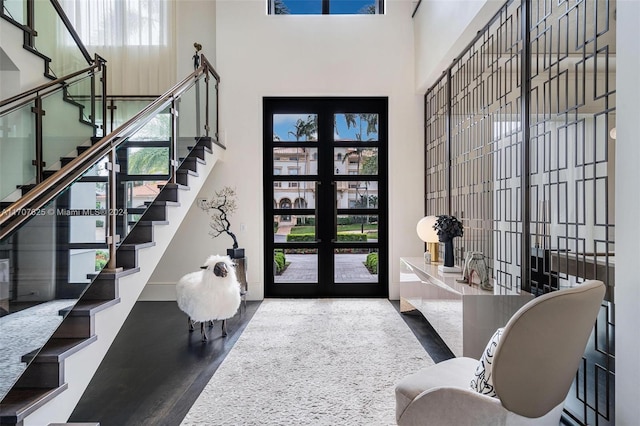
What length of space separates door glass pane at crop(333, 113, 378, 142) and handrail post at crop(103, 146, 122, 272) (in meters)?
3.43

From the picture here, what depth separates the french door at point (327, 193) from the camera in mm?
5379

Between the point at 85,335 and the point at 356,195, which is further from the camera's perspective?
the point at 356,195

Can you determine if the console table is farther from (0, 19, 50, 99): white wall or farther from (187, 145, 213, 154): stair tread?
(0, 19, 50, 99): white wall

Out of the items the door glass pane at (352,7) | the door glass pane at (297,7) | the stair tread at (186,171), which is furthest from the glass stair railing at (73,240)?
the door glass pane at (352,7)

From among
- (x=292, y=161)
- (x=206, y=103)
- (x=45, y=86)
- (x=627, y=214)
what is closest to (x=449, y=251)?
(x=627, y=214)

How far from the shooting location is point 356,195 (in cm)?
539

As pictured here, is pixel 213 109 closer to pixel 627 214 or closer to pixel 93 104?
pixel 93 104

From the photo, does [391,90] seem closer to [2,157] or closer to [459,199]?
[459,199]

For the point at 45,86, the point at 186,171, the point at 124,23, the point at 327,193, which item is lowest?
the point at 327,193

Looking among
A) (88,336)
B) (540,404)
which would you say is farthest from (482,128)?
(88,336)

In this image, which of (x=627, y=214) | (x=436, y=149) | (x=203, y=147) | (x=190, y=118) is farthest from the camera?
(x=436, y=149)

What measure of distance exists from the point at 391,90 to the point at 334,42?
1.05 m

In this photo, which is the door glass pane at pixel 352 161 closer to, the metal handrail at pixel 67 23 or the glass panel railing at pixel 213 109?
the glass panel railing at pixel 213 109

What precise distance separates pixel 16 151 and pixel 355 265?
4.06 meters
